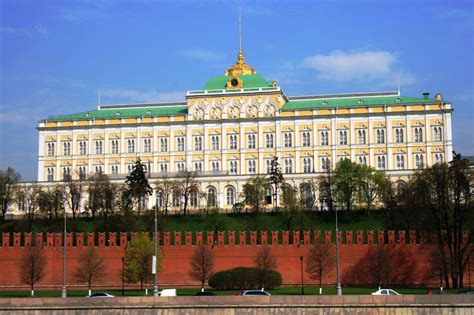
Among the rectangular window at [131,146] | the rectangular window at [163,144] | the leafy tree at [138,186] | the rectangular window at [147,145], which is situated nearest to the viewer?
the leafy tree at [138,186]

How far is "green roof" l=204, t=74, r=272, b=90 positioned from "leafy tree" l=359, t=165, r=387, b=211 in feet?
76.0

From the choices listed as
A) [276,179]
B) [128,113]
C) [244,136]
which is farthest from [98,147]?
[276,179]

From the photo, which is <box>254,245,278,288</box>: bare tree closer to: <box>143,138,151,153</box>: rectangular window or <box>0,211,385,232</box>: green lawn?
<box>0,211,385,232</box>: green lawn

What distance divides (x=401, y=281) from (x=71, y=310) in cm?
2848

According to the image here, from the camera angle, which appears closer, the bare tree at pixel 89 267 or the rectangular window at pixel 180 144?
the bare tree at pixel 89 267

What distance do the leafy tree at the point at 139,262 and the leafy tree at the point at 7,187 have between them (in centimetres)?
2796

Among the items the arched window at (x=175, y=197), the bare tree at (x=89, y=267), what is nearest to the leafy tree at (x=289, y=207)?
the arched window at (x=175, y=197)

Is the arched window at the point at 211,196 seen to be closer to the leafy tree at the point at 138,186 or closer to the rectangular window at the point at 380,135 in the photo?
the leafy tree at the point at 138,186

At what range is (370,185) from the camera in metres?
93.2

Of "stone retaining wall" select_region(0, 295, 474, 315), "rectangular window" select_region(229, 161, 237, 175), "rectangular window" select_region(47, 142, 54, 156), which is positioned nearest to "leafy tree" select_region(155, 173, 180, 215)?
"rectangular window" select_region(229, 161, 237, 175)

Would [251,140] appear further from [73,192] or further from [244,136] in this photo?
[73,192]

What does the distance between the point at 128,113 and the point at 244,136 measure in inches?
637

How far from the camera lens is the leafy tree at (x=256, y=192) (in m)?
90.6

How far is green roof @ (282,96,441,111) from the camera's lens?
10825 centimetres
